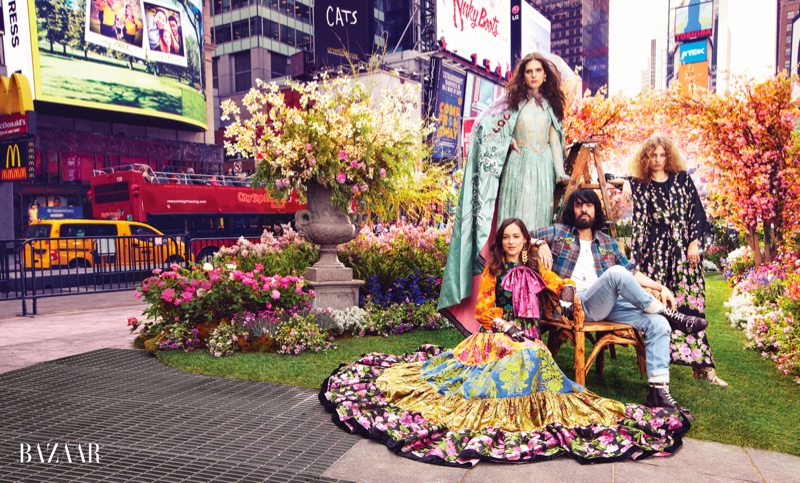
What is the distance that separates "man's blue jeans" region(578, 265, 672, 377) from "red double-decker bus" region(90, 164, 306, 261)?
15334mm

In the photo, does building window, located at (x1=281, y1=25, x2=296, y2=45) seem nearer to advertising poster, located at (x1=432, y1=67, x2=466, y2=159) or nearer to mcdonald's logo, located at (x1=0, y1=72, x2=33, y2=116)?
advertising poster, located at (x1=432, y1=67, x2=466, y2=159)

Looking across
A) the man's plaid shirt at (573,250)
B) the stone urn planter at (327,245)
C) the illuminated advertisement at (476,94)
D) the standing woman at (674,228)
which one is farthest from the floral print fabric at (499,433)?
the illuminated advertisement at (476,94)

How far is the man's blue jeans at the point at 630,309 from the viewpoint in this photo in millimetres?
4211

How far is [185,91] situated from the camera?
3406cm

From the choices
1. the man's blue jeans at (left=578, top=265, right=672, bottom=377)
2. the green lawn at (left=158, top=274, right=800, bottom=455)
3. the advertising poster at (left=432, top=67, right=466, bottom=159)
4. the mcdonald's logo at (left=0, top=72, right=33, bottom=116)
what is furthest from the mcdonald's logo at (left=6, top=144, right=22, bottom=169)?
the advertising poster at (left=432, top=67, right=466, bottom=159)

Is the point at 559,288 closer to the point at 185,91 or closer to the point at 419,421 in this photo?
the point at 419,421

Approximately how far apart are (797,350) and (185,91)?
3395 cm

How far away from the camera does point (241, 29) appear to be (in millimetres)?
47312

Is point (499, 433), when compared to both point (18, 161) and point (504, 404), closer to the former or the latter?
point (504, 404)

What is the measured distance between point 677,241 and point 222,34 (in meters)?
49.2

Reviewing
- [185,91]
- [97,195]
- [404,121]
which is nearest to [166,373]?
[404,121]

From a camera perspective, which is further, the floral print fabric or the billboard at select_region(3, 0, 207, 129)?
the billboard at select_region(3, 0, 207, 129)

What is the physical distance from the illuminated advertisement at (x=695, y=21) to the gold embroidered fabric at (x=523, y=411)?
91914mm

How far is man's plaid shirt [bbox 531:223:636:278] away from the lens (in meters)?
4.68
